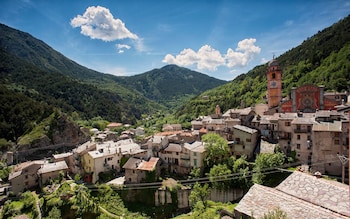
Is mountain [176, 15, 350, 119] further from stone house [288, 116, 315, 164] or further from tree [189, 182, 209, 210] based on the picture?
tree [189, 182, 209, 210]

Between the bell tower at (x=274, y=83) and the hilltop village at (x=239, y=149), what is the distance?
5704 millimetres

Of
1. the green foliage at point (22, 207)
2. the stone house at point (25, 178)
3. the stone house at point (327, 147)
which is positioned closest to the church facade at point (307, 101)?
the stone house at point (327, 147)

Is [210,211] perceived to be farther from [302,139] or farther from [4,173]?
[4,173]

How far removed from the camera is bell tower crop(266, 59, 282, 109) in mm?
62219

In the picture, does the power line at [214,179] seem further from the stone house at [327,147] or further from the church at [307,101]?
the church at [307,101]

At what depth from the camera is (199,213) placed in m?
32.7

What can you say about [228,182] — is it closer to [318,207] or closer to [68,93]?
[318,207]

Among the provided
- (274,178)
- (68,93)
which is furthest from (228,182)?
(68,93)

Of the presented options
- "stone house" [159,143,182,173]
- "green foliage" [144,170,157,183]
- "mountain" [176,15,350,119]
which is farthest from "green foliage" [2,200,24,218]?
"mountain" [176,15,350,119]

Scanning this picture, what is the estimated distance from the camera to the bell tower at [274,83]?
204ft

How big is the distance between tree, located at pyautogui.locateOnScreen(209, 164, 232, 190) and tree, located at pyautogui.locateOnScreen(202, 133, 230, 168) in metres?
2.91

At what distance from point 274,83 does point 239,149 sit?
98.0 ft

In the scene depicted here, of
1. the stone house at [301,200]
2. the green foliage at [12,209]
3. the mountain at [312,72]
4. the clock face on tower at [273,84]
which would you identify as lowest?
the green foliage at [12,209]

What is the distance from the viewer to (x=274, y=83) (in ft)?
207
